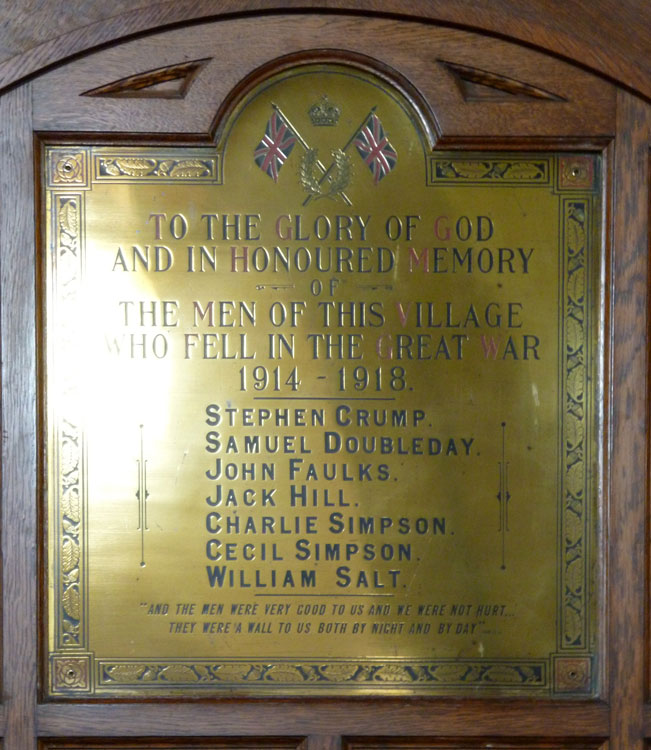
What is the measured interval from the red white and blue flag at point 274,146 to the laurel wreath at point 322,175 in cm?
4

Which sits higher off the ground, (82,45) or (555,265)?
(82,45)

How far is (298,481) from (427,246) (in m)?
0.57

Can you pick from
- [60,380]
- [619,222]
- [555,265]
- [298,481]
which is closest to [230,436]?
[298,481]

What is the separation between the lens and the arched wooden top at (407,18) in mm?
1843

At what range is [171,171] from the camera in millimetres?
1886

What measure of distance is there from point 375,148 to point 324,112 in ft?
0.43

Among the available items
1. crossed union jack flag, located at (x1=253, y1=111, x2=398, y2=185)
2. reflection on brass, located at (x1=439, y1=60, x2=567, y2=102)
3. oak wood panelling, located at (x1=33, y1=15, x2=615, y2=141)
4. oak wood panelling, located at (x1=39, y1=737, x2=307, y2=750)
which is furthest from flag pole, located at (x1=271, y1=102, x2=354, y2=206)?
oak wood panelling, located at (x1=39, y1=737, x2=307, y2=750)

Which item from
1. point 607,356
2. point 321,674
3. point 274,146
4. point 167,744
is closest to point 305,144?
point 274,146

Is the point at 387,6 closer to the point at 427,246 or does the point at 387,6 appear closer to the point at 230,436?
the point at 427,246

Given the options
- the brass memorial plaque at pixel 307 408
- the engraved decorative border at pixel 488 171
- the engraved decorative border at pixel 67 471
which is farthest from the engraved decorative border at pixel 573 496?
the engraved decorative border at pixel 67 471

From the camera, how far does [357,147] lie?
1.89 m

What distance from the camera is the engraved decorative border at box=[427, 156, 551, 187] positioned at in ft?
6.21

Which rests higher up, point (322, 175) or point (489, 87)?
point (489, 87)

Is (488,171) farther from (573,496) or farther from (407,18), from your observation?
(573,496)
